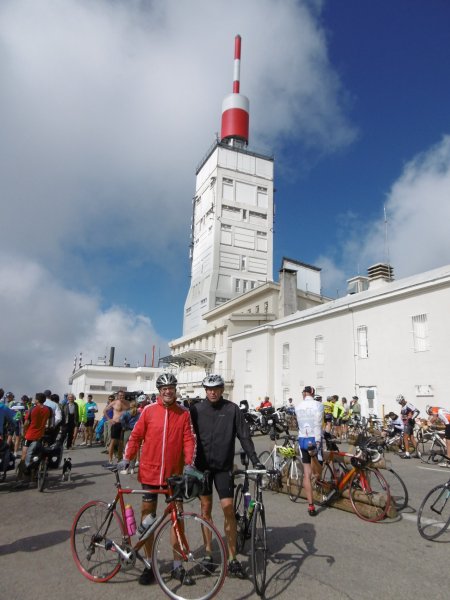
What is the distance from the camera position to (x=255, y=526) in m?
4.36

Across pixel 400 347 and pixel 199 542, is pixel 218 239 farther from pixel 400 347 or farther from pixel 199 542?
pixel 199 542

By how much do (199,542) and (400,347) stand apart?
22350 mm

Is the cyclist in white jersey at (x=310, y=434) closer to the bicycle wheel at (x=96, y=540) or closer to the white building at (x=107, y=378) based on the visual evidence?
the bicycle wheel at (x=96, y=540)

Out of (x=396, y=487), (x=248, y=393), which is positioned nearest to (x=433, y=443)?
(x=396, y=487)

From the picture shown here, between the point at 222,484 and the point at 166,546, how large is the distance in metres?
0.81

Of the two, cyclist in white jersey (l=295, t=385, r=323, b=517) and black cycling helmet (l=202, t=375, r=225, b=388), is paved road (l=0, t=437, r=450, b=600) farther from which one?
black cycling helmet (l=202, t=375, r=225, b=388)

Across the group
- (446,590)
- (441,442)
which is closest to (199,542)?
(446,590)

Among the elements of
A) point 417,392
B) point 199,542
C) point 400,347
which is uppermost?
point 400,347

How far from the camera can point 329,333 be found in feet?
98.0

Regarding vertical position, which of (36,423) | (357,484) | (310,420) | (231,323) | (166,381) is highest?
(231,323)

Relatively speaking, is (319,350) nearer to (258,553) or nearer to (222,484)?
(222,484)

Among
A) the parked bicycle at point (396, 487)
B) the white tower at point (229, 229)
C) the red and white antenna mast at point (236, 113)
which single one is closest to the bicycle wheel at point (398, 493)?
the parked bicycle at point (396, 487)

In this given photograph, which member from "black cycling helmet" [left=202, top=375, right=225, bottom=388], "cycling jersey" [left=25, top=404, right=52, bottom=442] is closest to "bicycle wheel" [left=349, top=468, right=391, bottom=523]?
"black cycling helmet" [left=202, top=375, right=225, bottom=388]

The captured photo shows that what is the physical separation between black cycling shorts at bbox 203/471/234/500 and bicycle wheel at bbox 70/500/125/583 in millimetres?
961
